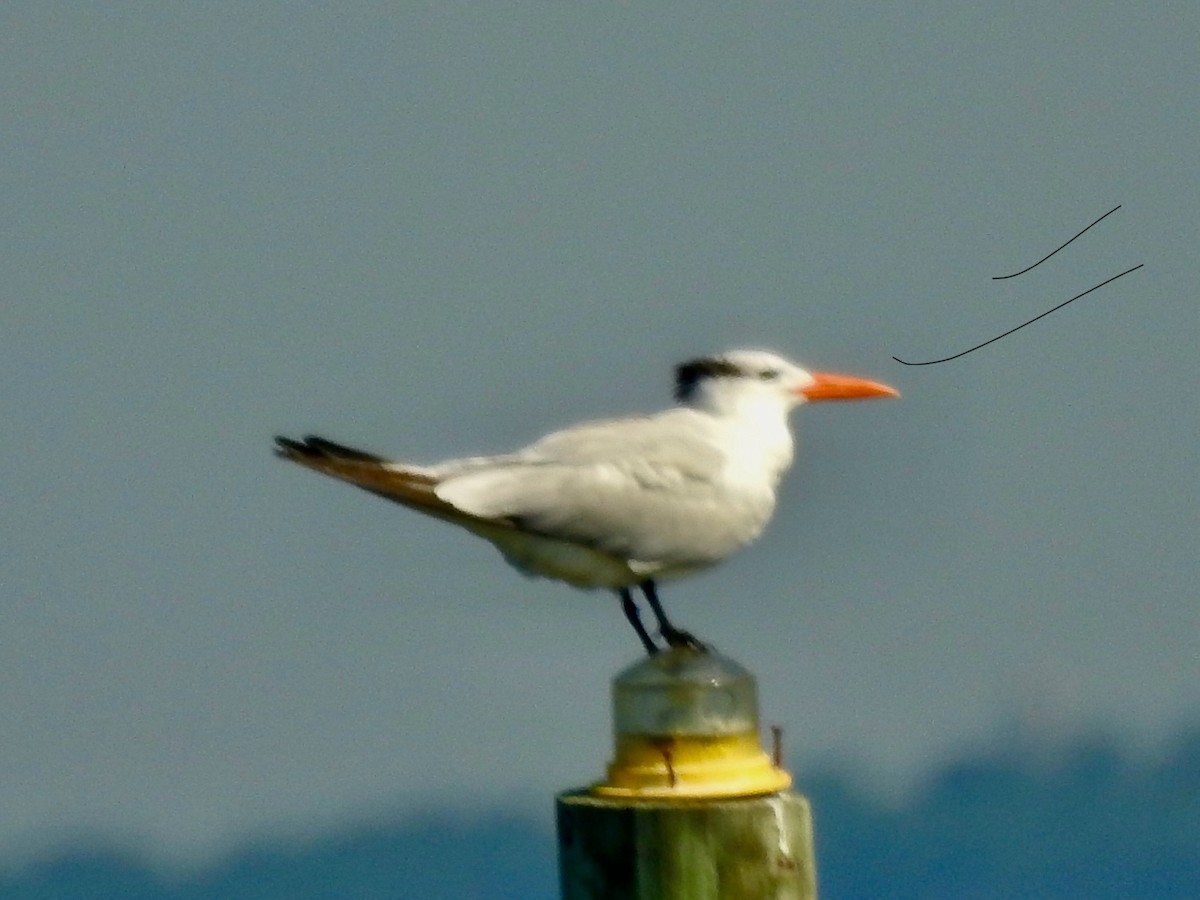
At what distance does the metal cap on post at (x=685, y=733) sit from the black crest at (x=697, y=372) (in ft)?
6.46

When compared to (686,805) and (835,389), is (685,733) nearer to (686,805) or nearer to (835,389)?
(686,805)

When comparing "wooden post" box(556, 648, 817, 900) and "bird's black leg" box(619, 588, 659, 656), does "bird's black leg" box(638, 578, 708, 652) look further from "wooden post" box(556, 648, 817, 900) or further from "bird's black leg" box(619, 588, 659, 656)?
"wooden post" box(556, 648, 817, 900)

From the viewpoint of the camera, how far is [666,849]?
16.0 feet

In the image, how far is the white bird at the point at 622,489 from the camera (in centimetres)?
603

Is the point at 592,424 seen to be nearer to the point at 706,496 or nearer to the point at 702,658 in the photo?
the point at 706,496

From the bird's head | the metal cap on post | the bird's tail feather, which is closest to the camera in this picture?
the metal cap on post

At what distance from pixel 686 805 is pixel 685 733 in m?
0.22

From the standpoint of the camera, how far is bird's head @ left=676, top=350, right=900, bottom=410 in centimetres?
698

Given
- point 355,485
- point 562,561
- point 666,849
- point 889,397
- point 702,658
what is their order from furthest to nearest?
point 889,397 → point 562,561 → point 355,485 → point 702,658 → point 666,849

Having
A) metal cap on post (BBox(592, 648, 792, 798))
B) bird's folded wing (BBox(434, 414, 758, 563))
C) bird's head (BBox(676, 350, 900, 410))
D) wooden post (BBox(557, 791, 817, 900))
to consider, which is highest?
bird's head (BBox(676, 350, 900, 410))

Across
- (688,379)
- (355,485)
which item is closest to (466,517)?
(355,485)

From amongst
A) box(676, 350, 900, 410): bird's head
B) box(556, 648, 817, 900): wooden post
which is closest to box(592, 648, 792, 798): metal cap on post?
box(556, 648, 817, 900): wooden post

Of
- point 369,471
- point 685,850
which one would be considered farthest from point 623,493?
point 685,850

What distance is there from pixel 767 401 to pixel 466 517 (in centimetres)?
133
